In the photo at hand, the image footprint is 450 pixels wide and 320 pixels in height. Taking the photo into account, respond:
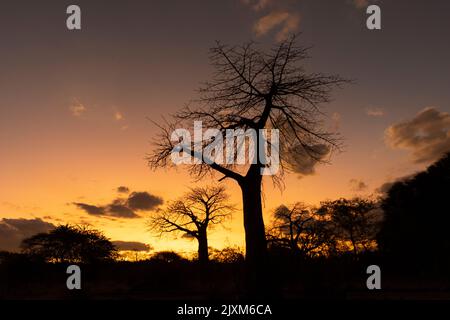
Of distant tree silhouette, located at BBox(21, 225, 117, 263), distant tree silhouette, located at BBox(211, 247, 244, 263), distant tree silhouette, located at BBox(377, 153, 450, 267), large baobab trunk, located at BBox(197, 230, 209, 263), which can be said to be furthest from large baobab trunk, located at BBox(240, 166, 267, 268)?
distant tree silhouette, located at BBox(21, 225, 117, 263)

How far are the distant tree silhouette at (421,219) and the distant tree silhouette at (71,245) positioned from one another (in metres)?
17.3

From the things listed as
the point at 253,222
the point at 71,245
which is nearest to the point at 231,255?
the point at 253,222

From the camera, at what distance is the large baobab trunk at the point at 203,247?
76.6ft

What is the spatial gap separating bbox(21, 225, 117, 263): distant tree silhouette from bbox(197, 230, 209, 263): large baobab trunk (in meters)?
7.08

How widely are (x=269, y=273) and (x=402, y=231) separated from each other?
13769mm

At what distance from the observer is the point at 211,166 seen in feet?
35.0

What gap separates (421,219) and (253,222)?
14.5m

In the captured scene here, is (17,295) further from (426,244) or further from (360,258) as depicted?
(426,244)

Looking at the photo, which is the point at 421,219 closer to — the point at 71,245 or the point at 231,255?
the point at 231,255

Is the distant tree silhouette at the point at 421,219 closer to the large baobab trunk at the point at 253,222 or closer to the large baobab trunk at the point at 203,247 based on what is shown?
the large baobab trunk at the point at 203,247

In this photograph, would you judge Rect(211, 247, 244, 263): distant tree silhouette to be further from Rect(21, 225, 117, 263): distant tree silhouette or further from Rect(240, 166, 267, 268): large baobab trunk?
Rect(21, 225, 117, 263): distant tree silhouette

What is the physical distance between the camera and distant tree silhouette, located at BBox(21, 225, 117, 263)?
27.5 metres
